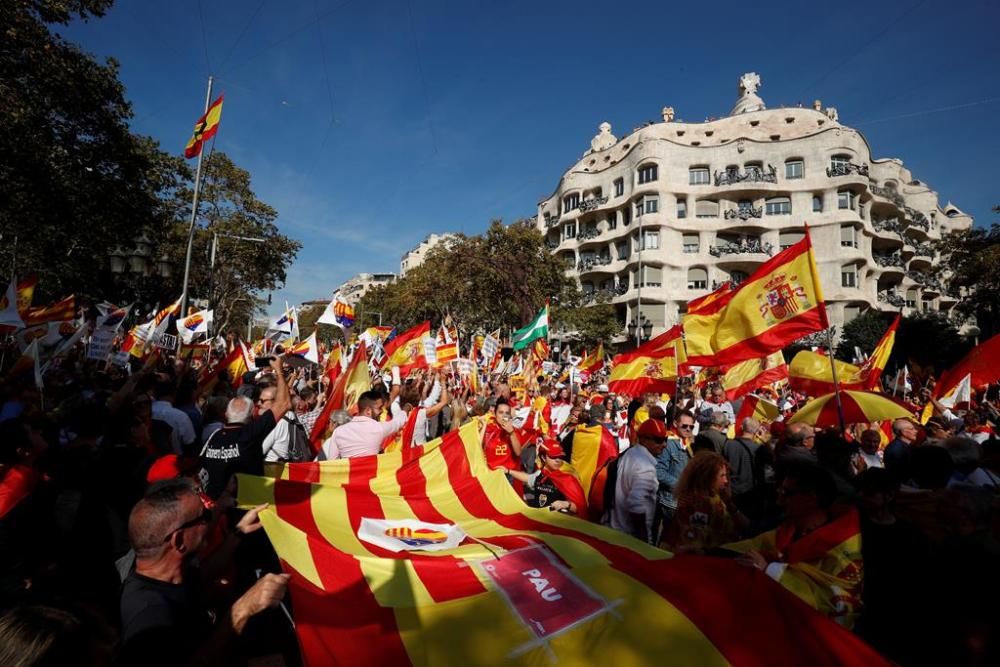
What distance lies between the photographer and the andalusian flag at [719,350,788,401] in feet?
31.6

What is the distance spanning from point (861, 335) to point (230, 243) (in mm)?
41423

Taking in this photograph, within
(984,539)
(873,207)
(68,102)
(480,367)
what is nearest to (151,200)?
(68,102)

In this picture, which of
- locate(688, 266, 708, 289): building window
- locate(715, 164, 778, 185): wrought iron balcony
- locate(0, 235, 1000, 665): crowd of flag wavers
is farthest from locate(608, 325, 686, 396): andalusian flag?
locate(715, 164, 778, 185): wrought iron balcony

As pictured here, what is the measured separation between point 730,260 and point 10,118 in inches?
1791

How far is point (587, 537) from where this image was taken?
147 inches

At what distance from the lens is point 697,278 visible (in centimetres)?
4759

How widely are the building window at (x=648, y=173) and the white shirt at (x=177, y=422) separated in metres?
46.8

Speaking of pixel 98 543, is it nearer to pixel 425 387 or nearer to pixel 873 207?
pixel 425 387

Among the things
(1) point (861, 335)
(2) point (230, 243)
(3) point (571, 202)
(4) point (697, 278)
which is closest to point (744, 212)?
(4) point (697, 278)

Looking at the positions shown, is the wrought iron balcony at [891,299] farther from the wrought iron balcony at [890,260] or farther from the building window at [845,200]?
the building window at [845,200]

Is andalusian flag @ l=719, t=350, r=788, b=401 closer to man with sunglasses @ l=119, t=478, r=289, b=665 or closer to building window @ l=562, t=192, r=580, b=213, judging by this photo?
man with sunglasses @ l=119, t=478, r=289, b=665

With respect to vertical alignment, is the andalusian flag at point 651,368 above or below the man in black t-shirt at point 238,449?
above

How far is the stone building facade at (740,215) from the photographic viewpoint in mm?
44500

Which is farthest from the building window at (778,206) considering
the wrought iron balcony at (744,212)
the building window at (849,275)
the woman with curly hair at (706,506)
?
the woman with curly hair at (706,506)
